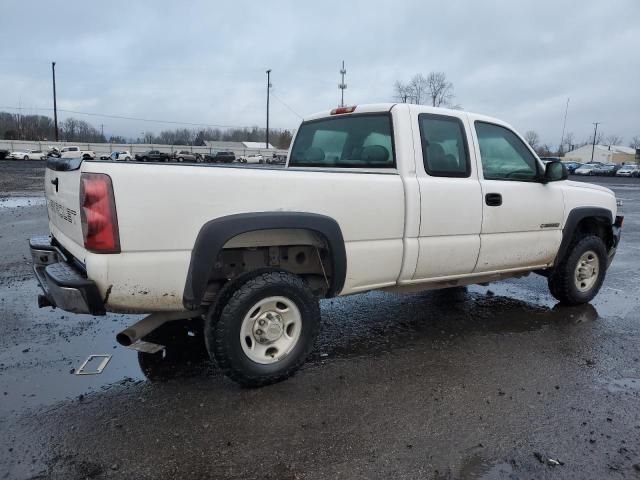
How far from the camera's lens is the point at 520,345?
4.36 metres

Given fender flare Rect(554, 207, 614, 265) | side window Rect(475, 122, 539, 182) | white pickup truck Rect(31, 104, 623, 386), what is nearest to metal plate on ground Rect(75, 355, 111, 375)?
white pickup truck Rect(31, 104, 623, 386)

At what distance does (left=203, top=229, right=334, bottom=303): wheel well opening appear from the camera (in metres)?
3.42

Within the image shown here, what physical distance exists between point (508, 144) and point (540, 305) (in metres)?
2.01

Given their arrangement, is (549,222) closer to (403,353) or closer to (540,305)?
(540,305)

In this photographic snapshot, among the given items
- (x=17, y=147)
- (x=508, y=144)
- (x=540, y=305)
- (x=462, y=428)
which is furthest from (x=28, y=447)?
(x=17, y=147)

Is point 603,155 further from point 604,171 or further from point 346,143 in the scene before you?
point 346,143

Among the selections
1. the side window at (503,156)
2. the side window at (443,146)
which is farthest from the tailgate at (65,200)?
the side window at (503,156)

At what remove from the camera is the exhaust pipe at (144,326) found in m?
3.09

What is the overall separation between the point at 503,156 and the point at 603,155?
12935 centimetres

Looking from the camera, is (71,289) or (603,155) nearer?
(71,289)

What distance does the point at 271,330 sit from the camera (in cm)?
343

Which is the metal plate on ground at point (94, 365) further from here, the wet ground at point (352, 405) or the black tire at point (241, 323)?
the black tire at point (241, 323)

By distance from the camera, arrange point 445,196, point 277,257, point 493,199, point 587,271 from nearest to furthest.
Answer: point 277,257, point 445,196, point 493,199, point 587,271

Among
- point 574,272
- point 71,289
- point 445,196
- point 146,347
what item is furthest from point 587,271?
point 71,289
